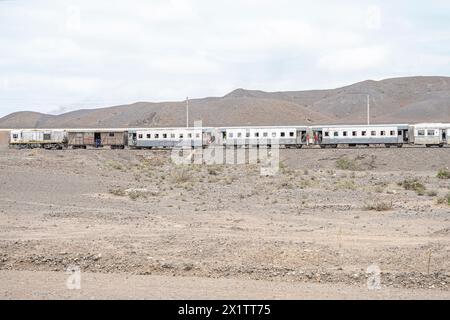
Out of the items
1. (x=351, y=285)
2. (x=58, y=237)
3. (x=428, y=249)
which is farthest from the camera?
(x=58, y=237)

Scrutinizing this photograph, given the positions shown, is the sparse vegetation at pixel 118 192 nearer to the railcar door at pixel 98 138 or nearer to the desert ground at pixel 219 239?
the desert ground at pixel 219 239

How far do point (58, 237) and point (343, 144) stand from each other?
61.5 meters

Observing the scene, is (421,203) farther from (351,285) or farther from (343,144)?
(343,144)

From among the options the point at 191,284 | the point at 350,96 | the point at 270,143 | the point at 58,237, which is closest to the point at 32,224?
the point at 58,237

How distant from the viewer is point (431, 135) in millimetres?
75438

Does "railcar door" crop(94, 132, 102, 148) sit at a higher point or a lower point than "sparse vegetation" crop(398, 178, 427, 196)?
higher

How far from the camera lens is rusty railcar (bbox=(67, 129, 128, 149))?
84375mm

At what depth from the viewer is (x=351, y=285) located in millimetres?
13094

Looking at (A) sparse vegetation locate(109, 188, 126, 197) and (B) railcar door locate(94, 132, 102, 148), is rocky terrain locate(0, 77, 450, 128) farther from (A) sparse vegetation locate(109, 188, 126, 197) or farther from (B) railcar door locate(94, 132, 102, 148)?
(A) sparse vegetation locate(109, 188, 126, 197)

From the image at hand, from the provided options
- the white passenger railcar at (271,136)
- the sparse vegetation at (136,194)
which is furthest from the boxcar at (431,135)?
the sparse vegetation at (136,194)

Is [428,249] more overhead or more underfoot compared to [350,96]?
more underfoot

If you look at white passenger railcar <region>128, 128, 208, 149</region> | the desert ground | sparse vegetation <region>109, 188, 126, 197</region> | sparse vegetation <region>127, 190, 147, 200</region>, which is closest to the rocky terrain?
white passenger railcar <region>128, 128, 208, 149</region>
